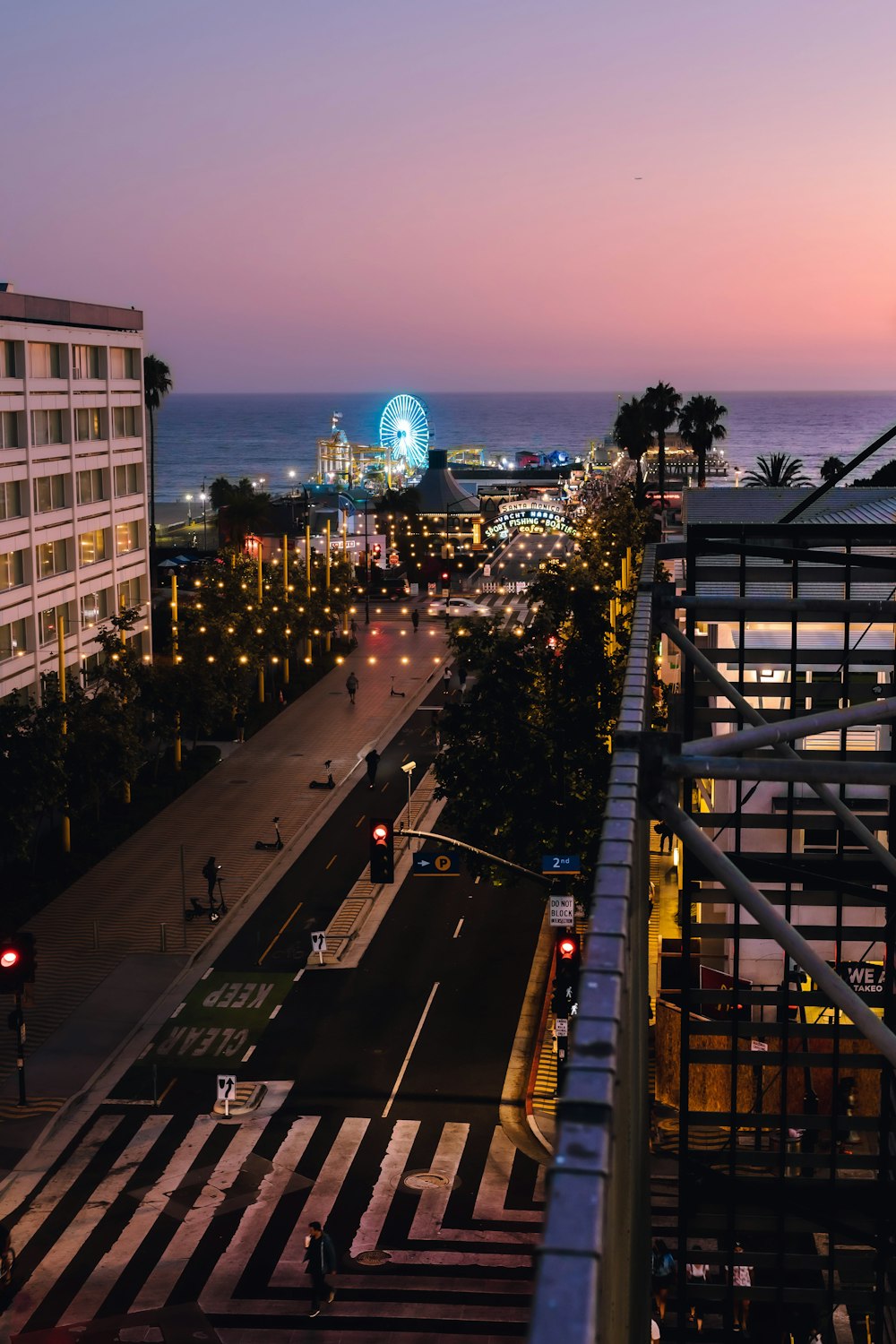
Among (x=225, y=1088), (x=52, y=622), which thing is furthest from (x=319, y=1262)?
(x=52, y=622)

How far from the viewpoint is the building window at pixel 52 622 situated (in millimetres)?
52750

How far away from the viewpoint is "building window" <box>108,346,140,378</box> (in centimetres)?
6184

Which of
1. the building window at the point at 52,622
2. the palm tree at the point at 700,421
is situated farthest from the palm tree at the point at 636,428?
the building window at the point at 52,622

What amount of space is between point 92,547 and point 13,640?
951cm

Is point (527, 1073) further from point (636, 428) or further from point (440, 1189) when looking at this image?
point (636, 428)

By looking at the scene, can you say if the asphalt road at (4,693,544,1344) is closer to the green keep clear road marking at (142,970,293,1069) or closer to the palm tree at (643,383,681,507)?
the green keep clear road marking at (142,970,293,1069)

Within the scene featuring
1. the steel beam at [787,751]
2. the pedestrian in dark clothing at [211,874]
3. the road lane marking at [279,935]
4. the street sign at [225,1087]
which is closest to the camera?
the steel beam at [787,751]

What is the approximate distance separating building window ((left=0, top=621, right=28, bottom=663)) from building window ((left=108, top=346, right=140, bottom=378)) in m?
15.1

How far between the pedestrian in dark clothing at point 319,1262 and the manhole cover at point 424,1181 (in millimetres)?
3965

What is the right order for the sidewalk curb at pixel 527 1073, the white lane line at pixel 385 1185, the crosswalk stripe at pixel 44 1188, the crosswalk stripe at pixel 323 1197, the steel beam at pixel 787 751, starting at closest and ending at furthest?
the steel beam at pixel 787 751 < the crosswalk stripe at pixel 323 1197 < the white lane line at pixel 385 1185 < the crosswalk stripe at pixel 44 1188 < the sidewalk curb at pixel 527 1073

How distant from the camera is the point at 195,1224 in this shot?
26578 millimetres

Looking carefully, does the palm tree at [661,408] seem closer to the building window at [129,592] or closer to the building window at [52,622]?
the building window at [129,592]

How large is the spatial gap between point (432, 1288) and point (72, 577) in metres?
36.5

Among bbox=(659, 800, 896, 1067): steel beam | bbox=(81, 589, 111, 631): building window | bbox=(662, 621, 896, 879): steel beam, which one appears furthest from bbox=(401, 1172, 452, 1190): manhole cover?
bbox=(81, 589, 111, 631): building window
